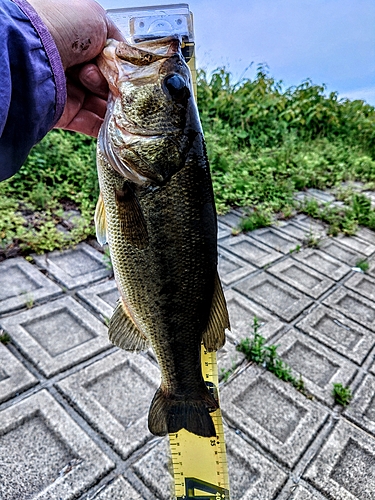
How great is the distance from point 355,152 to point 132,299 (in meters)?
7.05

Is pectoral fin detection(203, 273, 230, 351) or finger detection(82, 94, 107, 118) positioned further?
finger detection(82, 94, 107, 118)

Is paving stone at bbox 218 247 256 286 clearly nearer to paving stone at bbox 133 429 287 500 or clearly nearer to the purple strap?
paving stone at bbox 133 429 287 500

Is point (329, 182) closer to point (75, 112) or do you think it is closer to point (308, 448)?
point (308, 448)

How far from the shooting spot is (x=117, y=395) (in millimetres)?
2408

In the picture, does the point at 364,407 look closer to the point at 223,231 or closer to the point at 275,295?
the point at 275,295

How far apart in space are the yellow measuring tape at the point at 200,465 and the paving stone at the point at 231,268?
6.14ft

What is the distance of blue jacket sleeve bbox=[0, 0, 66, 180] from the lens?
1.08m

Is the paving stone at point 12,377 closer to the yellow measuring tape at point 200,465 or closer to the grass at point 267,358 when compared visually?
the yellow measuring tape at point 200,465

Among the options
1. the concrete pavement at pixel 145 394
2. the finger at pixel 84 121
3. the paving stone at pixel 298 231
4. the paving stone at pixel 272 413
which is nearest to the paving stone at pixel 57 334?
the concrete pavement at pixel 145 394

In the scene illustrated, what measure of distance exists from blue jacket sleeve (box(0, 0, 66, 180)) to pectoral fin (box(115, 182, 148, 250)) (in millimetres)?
301

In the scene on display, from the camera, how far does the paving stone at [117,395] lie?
2182 mm

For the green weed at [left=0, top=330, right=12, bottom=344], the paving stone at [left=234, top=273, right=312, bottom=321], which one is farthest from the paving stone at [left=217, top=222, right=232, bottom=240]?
the green weed at [left=0, top=330, right=12, bottom=344]

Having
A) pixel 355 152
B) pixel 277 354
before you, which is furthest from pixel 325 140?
pixel 277 354

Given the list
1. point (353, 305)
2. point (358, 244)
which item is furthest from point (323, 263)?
point (358, 244)
